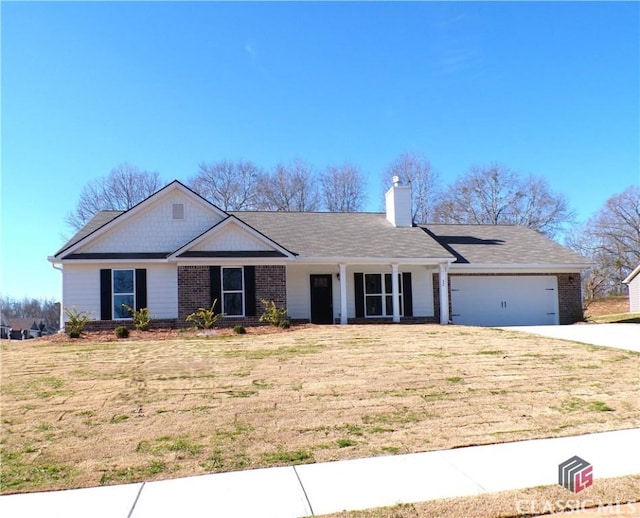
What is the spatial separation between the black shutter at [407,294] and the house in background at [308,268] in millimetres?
45

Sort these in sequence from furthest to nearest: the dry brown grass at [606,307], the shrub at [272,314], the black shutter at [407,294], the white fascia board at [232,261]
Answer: the dry brown grass at [606,307]
the black shutter at [407,294]
the white fascia board at [232,261]
the shrub at [272,314]

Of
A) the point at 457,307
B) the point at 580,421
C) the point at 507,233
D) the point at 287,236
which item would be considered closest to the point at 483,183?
the point at 507,233

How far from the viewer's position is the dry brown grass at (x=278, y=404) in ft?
18.0

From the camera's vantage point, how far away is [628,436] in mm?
5879

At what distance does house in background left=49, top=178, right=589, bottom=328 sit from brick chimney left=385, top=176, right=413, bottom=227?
0.06 meters

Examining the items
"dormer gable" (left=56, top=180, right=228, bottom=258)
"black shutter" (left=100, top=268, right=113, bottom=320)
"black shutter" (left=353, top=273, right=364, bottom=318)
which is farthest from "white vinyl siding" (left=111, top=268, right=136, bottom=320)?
"black shutter" (left=353, top=273, right=364, bottom=318)

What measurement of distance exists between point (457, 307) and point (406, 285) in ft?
8.18

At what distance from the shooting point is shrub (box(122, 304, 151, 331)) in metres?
15.8

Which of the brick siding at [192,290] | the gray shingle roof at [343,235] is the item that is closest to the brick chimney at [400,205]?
the gray shingle roof at [343,235]

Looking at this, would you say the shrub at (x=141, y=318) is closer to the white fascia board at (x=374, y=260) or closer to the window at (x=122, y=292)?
the window at (x=122, y=292)

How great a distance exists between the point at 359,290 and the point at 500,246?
7.26 m

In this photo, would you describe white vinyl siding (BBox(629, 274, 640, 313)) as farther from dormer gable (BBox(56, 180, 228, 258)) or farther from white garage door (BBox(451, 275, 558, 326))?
dormer gable (BBox(56, 180, 228, 258))

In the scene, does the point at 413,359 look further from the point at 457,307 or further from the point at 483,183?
the point at 483,183

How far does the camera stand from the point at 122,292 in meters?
17.1
